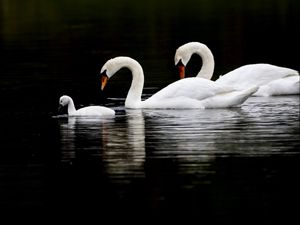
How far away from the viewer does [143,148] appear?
1816cm

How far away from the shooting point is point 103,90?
86.9ft

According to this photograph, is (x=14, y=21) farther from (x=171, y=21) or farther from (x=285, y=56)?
(x=285, y=56)

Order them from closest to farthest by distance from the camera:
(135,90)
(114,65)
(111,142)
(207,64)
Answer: (111,142) < (135,90) < (114,65) < (207,64)

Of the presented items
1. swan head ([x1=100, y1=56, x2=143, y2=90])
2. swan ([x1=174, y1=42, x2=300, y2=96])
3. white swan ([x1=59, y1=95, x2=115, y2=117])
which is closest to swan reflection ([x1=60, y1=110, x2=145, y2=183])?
white swan ([x1=59, y1=95, x2=115, y2=117])

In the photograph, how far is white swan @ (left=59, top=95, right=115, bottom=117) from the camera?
22.0 m

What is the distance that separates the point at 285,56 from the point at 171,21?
1714 cm

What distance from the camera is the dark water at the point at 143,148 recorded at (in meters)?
14.7

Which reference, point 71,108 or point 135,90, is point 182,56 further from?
point 71,108

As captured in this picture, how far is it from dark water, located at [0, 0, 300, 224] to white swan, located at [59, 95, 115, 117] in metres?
0.21

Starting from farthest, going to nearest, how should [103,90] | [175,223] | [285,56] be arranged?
1. [285,56]
2. [103,90]
3. [175,223]

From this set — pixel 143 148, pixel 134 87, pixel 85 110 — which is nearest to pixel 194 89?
pixel 134 87

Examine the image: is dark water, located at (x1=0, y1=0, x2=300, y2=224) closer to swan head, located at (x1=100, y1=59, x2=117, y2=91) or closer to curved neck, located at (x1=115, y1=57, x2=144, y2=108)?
curved neck, located at (x1=115, y1=57, x2=144, y2=108)

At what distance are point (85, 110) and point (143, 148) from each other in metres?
4.18

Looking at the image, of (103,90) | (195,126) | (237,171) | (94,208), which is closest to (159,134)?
(195,126)
